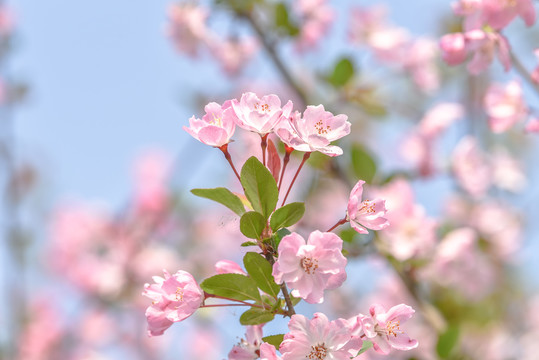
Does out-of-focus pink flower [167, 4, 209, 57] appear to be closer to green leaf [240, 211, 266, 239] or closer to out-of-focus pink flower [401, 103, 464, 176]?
out-of-focus pink flower [401, 103, 464, 176]

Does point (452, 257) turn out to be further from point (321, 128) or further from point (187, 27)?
point (187, 27)

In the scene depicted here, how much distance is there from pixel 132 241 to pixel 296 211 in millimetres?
3369

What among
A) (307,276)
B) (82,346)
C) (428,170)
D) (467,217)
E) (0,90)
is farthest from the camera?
(82,346)

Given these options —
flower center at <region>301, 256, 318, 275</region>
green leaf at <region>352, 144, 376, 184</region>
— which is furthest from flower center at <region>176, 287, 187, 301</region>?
green leaf at <region>352, 144, 376, 184</region>

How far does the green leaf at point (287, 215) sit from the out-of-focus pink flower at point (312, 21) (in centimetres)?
192

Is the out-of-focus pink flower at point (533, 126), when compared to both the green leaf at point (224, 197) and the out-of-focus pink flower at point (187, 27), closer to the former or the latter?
the green leaf at point (224, 197)

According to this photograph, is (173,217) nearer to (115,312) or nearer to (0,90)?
(115,312)

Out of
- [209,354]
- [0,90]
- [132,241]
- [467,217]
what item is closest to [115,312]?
[132,241]

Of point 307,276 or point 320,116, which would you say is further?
point 320,116

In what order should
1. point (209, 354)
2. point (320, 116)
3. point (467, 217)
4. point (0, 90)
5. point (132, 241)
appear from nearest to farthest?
point (320, 116) → point (467, 217) → point (132, 241) → point (0, 90) → point (209, 354)

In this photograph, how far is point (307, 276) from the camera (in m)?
0.93

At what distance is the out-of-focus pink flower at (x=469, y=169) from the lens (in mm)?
2514

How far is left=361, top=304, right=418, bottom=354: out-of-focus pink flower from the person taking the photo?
0.94m

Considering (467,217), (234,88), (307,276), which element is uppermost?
(234,88)
